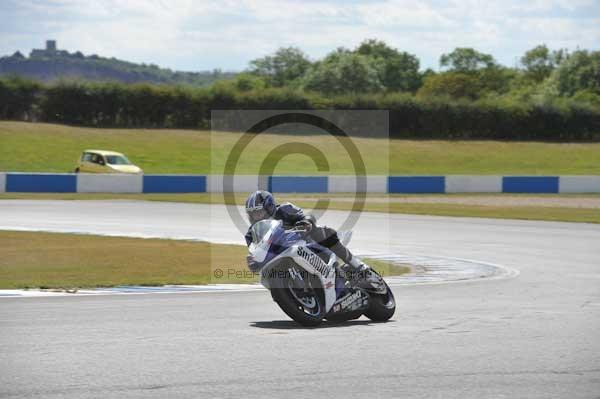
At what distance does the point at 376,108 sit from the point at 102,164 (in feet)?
93.3

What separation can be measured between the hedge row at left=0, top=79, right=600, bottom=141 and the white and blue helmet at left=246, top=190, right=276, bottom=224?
173 feet

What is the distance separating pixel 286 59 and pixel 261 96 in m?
80.0

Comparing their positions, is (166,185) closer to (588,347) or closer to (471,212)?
(471,212)

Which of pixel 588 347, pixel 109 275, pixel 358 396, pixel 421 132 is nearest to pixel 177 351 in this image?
pixel 358 396

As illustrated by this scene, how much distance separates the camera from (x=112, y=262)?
15.7m

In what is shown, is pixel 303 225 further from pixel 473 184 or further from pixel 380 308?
pixel 473 184

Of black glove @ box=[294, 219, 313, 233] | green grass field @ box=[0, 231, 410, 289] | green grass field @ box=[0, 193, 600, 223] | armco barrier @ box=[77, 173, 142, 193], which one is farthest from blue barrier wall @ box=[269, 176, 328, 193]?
black glove @ box=[294, 219, 313, 233]

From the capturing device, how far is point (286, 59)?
14288 cm

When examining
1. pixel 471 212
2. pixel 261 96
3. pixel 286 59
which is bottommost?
pixel 471 212

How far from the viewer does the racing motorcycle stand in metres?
8.70

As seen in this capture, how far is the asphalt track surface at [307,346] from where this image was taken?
20.9 feet

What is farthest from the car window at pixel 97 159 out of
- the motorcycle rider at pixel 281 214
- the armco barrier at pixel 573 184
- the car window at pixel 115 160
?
the motorcycle rider at pixel 281 214

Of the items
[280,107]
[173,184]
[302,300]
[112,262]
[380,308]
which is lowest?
[112,262]

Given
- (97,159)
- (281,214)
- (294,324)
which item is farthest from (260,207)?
(97,159)
